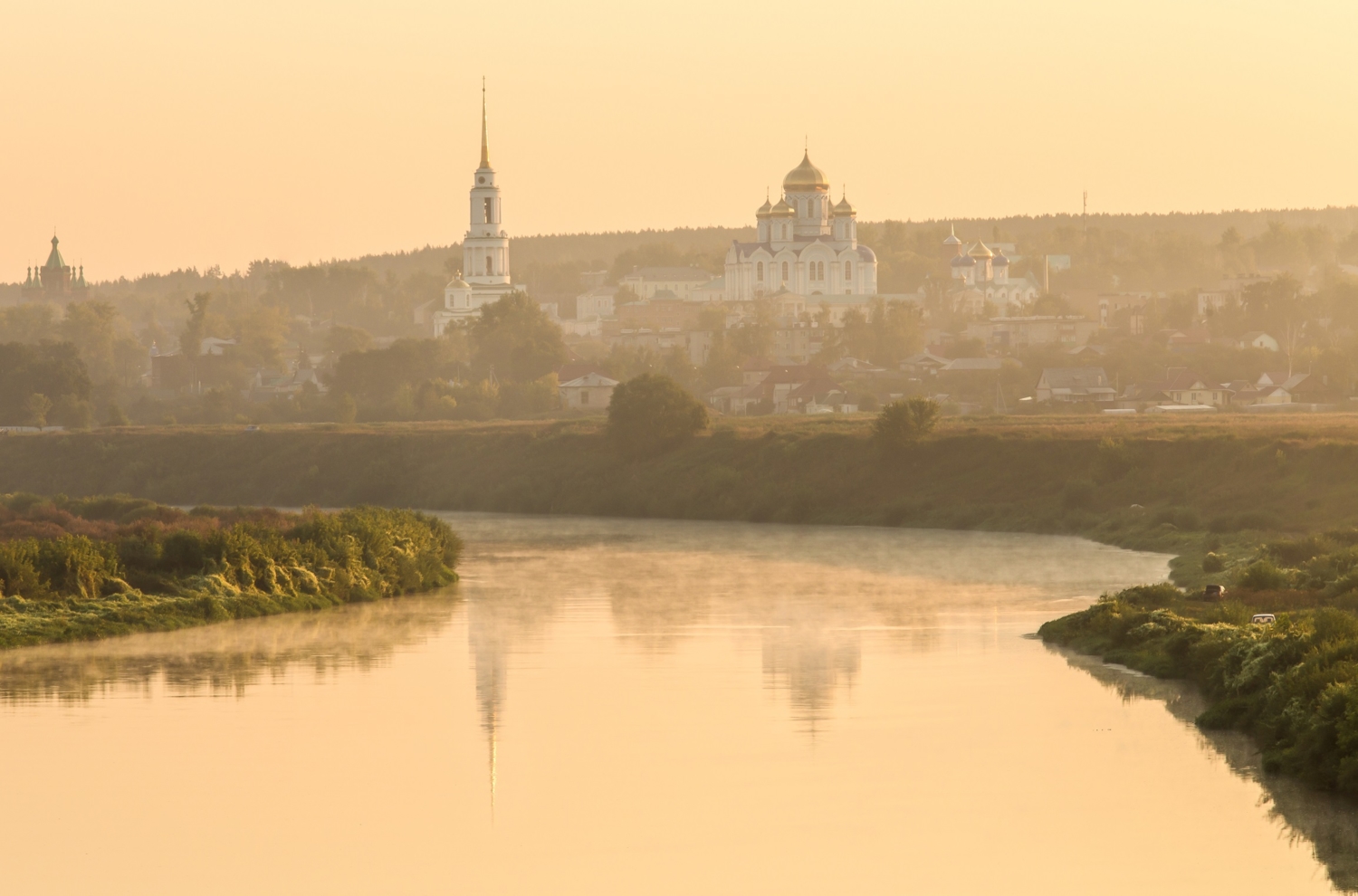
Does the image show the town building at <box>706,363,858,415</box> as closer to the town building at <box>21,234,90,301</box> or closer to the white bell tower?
the white bell tower

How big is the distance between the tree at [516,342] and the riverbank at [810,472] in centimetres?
2330

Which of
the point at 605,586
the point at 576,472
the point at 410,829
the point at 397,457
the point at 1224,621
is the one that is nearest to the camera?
the point at 410,829

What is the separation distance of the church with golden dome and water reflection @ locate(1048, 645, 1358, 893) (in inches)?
4831

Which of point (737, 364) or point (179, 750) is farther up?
point (737, 364)

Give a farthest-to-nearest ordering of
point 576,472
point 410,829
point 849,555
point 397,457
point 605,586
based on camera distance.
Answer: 1. point 397,457
2. point 576,472
3. point 849,555
4. point 605,586
5. point 410,829

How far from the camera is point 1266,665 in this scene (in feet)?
63.4

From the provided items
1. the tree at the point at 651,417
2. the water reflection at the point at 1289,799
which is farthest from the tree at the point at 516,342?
the water reflection at the point at 1289,799

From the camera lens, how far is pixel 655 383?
2499 inches

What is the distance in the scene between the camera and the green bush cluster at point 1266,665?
16047 mm

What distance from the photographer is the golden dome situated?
472ft

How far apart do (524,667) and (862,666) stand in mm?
4146

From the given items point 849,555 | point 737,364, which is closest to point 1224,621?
point 849,555

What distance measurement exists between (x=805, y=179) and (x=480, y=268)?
26.2 meters

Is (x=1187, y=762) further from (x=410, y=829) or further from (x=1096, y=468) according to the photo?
(x=1096, y=468)
